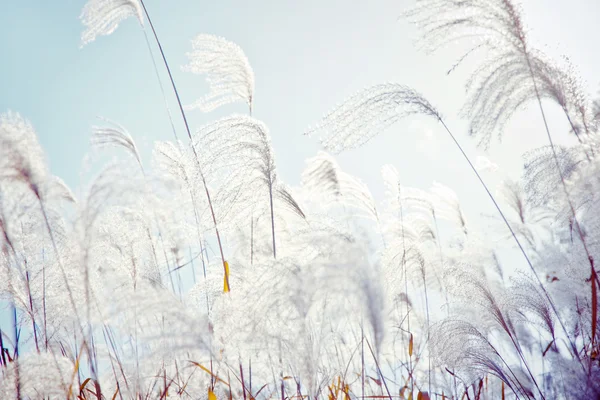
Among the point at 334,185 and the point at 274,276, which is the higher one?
the point at 334,185

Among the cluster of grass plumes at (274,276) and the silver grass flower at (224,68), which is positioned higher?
the silver grass flower at (224,68)

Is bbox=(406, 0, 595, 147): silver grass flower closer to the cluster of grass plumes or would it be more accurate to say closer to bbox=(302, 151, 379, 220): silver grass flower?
the cluster of grass plumes

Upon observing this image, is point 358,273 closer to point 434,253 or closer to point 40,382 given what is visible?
point 40,382

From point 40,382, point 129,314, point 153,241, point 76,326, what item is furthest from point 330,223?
point 153,241

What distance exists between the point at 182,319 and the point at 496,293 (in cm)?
170

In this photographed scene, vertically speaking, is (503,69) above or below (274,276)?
above

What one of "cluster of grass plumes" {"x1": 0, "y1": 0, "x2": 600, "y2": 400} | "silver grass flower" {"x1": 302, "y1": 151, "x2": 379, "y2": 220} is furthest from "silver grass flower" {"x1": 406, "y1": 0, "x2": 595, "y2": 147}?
"silver grass flower" {"x1": 302, "y1": 151, "x2": 379, "y2": 220}

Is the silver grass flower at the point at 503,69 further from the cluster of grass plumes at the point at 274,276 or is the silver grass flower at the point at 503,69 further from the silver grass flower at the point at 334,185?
the silver grass flower at the point at 334,185

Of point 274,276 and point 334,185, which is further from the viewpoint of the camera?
point 334,185

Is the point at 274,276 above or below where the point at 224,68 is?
below

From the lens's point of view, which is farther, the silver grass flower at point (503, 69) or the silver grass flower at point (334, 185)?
the silver grass flower at point (334, 185)

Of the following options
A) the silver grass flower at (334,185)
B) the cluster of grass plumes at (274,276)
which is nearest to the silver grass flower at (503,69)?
the cluster of grass plumes at (274,276)

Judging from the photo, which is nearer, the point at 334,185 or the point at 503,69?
the point at 503,69

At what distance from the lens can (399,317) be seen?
327cm
